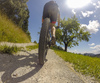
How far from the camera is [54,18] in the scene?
267 centimetres

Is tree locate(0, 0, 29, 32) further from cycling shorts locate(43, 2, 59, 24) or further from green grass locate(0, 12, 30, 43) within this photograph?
cycling shorts locate(43, 2, 59, 24)

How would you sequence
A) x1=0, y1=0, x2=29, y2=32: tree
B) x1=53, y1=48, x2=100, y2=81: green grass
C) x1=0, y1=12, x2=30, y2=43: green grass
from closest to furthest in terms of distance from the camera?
x1=53, y1=48, x2=100, y2=81: green grass, x1=0, y1=12, x2=30, y2=43: green grass, x1=0, y1=0, x2=29, y2=32: tree

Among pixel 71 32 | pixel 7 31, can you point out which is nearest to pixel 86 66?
pixel 7 31

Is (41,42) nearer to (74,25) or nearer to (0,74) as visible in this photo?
(0,74)

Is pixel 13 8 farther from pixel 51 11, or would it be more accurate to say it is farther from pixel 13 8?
pixel 51 11

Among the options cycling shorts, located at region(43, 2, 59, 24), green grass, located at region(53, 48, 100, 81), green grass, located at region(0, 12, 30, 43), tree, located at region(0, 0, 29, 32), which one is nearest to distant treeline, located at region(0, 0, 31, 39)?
tree, located at region(0, 0, 29, 32)

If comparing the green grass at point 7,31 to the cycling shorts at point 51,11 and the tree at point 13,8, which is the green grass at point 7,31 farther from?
the tree at point 13,8

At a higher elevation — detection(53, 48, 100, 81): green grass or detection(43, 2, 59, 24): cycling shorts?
detection(43, 2, 59, 24): cycling shorts

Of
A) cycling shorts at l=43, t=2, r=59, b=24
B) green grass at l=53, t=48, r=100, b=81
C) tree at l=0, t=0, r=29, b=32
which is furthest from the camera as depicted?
tree at l=0, t=0, r=29, b=32

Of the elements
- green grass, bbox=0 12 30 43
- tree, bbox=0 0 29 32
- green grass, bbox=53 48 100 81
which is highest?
tree, bbox=0 0 29 32

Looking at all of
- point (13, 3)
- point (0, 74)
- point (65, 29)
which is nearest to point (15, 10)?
point (13, 3)

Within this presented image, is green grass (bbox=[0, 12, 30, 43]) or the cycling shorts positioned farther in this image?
green grass (bbox=[0, 12, 30, 43])

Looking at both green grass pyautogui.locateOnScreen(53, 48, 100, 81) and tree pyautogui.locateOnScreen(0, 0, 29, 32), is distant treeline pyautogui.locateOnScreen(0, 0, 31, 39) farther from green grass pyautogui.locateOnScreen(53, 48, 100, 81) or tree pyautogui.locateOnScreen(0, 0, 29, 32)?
green grass pyautogui.locateOnScreen(53, 48, 100, 81)

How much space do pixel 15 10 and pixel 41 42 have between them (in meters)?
20.3
